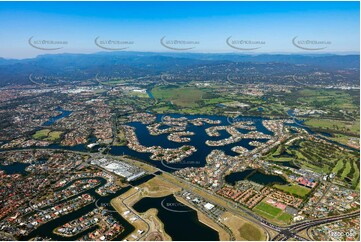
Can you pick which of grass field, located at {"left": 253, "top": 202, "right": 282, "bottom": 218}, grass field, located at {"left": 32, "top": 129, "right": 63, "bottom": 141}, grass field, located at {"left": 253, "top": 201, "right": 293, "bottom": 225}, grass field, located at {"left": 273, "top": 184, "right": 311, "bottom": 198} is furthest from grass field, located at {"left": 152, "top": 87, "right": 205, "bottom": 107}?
grass field, located at {"left": 253, "top": 201, "right": 293, "bottom": 225}

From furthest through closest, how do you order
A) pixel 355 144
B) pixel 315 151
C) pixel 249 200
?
pixel 355 144, pixel 315 151, pixel 249 200

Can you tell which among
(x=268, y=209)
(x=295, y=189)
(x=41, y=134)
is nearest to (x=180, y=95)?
(x=41, y=134)

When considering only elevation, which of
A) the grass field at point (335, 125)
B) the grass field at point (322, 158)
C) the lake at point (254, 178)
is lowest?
the lake at point (254, 178)

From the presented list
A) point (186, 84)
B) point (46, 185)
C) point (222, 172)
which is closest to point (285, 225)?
point (222, 172)

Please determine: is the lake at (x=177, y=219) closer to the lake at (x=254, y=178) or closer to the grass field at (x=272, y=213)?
the grass field at (x=272, y=213)

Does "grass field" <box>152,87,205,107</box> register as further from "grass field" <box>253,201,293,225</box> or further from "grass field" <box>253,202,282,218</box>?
"grass field" <box>253,201,293,225</box>

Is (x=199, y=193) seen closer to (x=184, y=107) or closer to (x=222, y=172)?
(x=222, y=172)

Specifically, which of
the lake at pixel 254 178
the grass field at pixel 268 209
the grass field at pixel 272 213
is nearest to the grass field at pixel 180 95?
the lake at pixel 254 178

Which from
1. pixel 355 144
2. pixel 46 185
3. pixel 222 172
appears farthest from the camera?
pixel 355 144

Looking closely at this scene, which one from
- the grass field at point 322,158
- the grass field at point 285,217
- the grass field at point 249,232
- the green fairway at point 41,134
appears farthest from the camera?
the green fairway at point 41,134

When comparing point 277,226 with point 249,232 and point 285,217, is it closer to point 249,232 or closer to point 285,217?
point 285,217
